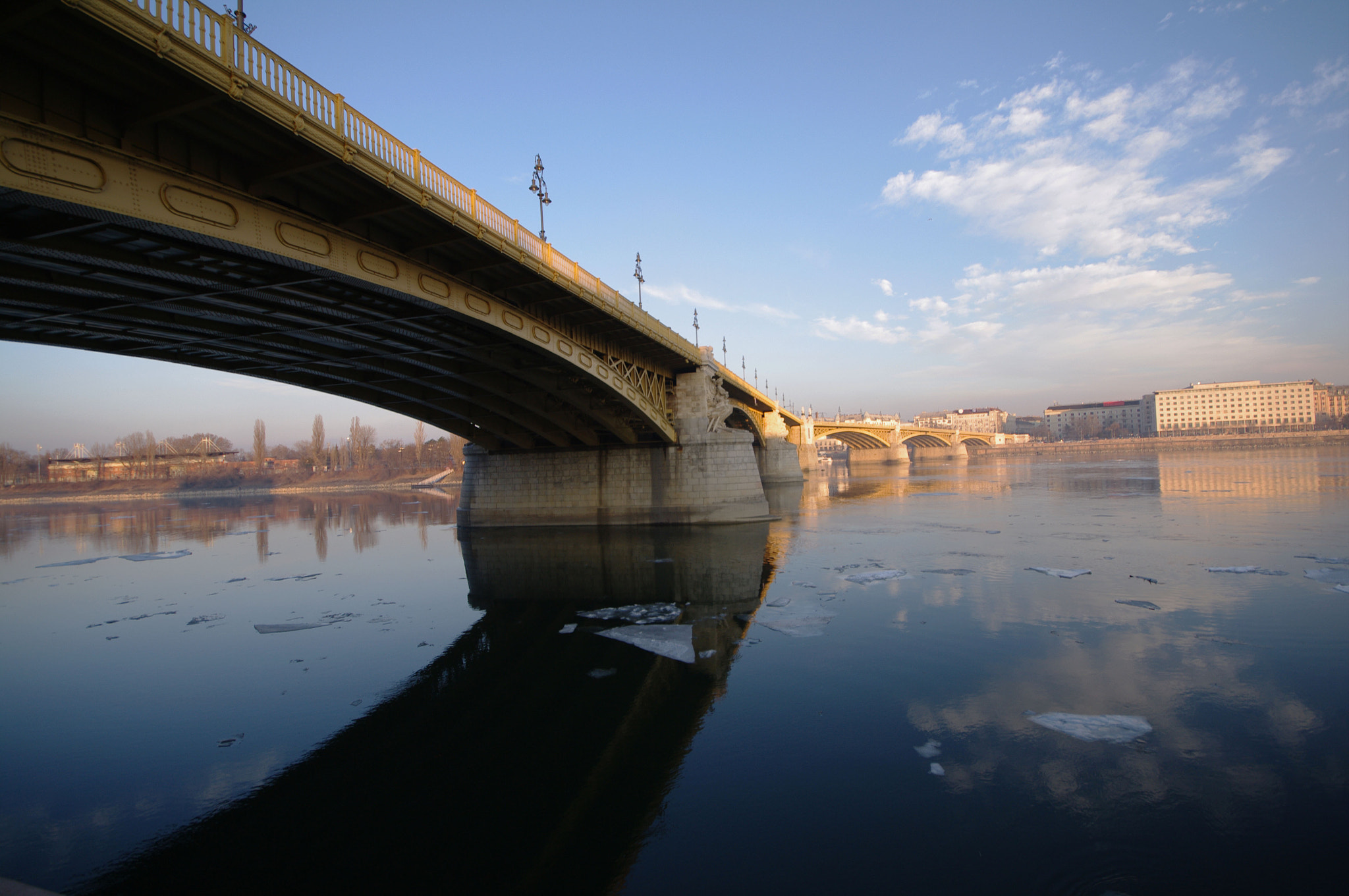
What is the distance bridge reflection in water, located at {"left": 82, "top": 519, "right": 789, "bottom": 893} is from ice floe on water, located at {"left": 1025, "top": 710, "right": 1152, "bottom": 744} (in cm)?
430

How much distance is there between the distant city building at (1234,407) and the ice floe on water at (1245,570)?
164m

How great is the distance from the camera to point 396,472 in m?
103

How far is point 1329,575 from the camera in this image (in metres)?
14.6

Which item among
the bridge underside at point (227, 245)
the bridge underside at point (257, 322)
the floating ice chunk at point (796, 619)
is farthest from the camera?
the floating ice chunk at point (796, 619)

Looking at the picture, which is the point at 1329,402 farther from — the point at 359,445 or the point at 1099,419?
the point at 359,445

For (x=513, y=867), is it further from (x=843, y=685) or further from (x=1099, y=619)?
(x=1099, y=619)

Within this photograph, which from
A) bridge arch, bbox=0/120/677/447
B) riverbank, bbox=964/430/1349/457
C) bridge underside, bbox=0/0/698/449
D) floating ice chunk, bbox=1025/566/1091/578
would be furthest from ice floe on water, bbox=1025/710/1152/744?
riverbank, bbox=964/430/1349/457

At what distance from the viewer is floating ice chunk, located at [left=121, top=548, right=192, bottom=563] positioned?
1034 inches

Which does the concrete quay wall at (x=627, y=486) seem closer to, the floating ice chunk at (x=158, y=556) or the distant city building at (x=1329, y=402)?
the floating ice chunk at (x=158, y=556)

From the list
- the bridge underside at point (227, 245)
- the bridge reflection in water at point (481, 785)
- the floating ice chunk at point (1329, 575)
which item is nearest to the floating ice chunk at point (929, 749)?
the bridge reflection in water at point (481, 785)

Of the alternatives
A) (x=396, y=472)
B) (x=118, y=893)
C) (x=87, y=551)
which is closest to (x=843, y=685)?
(x=118, y=893)

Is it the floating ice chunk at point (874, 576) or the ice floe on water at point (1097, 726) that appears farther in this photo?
the floating ice chunk at point (874, 576)

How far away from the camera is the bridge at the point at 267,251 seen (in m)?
8.24

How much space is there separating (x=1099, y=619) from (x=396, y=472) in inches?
4141
